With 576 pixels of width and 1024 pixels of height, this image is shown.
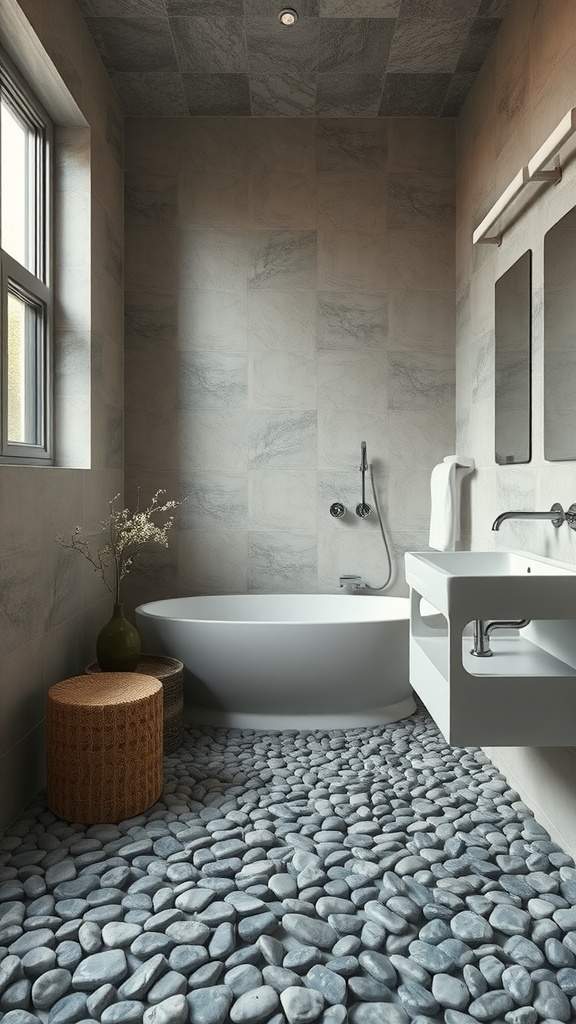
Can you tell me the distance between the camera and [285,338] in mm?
4023

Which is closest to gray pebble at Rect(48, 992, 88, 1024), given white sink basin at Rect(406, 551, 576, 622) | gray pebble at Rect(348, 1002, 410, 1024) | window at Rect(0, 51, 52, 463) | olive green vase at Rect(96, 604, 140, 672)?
gray pebble at Rect(348, 1002, 410, 1024)

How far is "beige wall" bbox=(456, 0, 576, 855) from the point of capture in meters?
2.36

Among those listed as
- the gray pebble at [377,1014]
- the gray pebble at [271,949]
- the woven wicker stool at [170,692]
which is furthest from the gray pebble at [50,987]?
the woven wicker stool at [170,692]

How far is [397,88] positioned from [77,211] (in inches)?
64.6

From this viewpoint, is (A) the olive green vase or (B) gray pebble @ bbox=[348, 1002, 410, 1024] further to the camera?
(A) the olive green vase

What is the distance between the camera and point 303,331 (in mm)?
4020

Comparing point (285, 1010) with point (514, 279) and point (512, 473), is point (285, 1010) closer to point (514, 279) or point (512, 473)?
point (512, 473)

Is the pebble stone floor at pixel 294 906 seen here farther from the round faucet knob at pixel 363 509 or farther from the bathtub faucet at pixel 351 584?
the round faucet knob at pixel 363 509

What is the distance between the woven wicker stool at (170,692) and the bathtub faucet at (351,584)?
1.07m

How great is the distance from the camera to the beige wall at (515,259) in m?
2.36

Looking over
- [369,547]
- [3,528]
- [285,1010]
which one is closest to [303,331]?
[369,547]

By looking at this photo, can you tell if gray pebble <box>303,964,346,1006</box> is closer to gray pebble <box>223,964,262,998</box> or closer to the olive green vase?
gray pebble <box>223,964,262,998</box>

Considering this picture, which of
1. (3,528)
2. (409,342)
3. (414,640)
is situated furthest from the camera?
(409,342)

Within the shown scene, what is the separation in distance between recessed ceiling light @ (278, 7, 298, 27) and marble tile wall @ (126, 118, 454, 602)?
0.80 m
